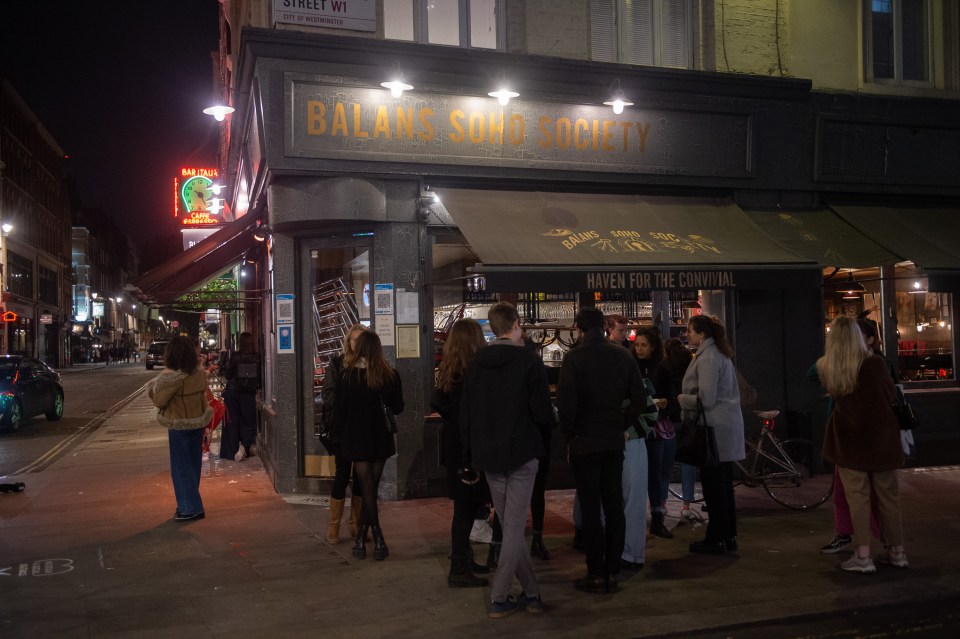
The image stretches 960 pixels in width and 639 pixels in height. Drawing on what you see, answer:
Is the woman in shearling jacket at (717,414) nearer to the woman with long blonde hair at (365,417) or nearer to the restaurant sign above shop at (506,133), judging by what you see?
the woman with long blonde hair at (365,417)

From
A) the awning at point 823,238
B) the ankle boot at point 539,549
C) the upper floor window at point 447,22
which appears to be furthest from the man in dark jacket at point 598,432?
the upper floor window at point 447,22

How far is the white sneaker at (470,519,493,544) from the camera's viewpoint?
24.8 ft

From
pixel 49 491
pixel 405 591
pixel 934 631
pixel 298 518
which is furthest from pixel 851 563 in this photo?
pixel 49 491

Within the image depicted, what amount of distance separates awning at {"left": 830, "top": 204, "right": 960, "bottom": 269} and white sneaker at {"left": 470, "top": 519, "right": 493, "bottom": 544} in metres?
6.30

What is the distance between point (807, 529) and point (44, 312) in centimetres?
6898

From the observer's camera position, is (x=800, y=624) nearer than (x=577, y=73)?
Yes

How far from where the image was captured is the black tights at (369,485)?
7.04 metres

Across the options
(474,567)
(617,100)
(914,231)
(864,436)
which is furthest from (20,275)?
(864,436)

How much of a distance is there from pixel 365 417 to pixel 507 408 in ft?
5.69

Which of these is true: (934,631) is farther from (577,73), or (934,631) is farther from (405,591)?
(577,73)

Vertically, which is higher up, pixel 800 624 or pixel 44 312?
pixel 44 312

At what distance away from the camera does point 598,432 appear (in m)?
6.09

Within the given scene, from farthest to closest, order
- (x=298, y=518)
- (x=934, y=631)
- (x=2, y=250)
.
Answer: (x=2, y=250) → (x=298, y=518) → (x=934, y=631)

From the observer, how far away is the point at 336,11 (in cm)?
954
